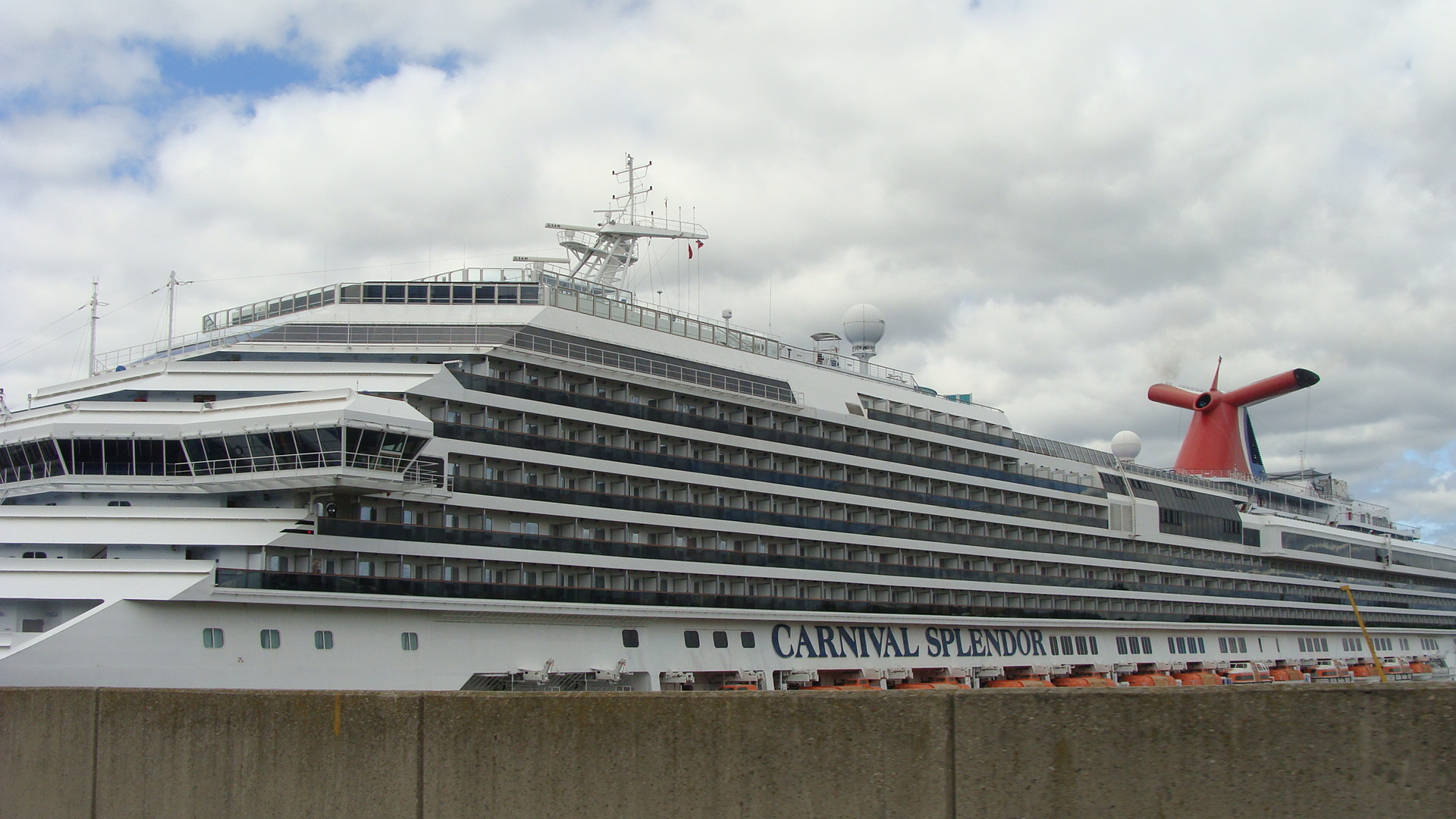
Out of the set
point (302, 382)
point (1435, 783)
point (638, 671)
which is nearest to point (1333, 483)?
point (638, 671)

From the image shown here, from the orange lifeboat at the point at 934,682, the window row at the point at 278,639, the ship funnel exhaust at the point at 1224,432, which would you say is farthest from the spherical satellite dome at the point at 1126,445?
the window row at the point at 278,639

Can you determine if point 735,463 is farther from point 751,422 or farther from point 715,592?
point 715,592

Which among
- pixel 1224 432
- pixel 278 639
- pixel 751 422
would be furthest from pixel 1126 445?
pixel 278 639

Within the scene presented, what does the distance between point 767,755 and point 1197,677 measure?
64.3 m

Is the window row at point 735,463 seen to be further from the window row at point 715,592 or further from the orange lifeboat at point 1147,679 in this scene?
the orange lifeboat at point 1147,679

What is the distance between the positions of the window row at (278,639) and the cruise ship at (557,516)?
9 centimetres

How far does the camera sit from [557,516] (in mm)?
37156

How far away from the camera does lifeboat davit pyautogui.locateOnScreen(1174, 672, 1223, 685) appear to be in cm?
6406

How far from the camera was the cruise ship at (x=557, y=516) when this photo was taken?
1161 inches

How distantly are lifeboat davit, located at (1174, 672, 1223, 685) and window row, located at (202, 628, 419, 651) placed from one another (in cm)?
4642

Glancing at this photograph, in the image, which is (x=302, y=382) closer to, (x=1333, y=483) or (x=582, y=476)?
(x=582, y=476)

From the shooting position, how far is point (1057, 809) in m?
7.25

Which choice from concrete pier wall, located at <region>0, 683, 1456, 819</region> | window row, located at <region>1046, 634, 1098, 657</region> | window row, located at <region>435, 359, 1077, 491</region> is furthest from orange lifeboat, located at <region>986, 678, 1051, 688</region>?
concrete pier wall, located at <region>0, 683, 1456, 819</region>

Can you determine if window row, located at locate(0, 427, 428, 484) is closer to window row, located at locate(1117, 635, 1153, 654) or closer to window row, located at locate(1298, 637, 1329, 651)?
window row, located at locate(1117, 635, 1153, 654)
